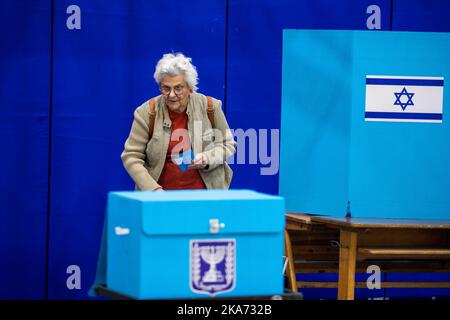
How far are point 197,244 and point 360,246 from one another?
8.06 ft

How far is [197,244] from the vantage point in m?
3.09

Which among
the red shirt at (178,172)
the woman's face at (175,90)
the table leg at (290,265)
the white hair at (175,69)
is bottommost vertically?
the table leg at (290,265)

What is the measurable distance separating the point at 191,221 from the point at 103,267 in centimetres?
54

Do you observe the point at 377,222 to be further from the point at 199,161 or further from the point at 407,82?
the point at 199,161

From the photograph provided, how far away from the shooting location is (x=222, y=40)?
20.1 feet

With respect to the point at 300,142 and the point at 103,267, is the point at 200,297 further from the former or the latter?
the point at 300,142

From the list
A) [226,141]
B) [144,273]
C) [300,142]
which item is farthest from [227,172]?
[144,273]

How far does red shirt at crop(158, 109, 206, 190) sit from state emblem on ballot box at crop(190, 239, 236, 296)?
5.03ft

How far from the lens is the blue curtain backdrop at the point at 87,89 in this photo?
5.99m

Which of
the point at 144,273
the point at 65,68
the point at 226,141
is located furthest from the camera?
the point at 65,68

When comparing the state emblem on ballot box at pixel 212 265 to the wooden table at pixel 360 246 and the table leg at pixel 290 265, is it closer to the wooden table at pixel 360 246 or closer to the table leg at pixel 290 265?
the wooden table at pixel 360 246

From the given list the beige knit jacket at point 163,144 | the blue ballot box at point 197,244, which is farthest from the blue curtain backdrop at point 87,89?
the blue ballot box at point 197,244

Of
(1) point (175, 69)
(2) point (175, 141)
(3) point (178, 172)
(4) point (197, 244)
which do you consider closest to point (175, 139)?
(2) point (175, 141)

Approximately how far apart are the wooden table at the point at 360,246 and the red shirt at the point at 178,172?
1.03 meters
